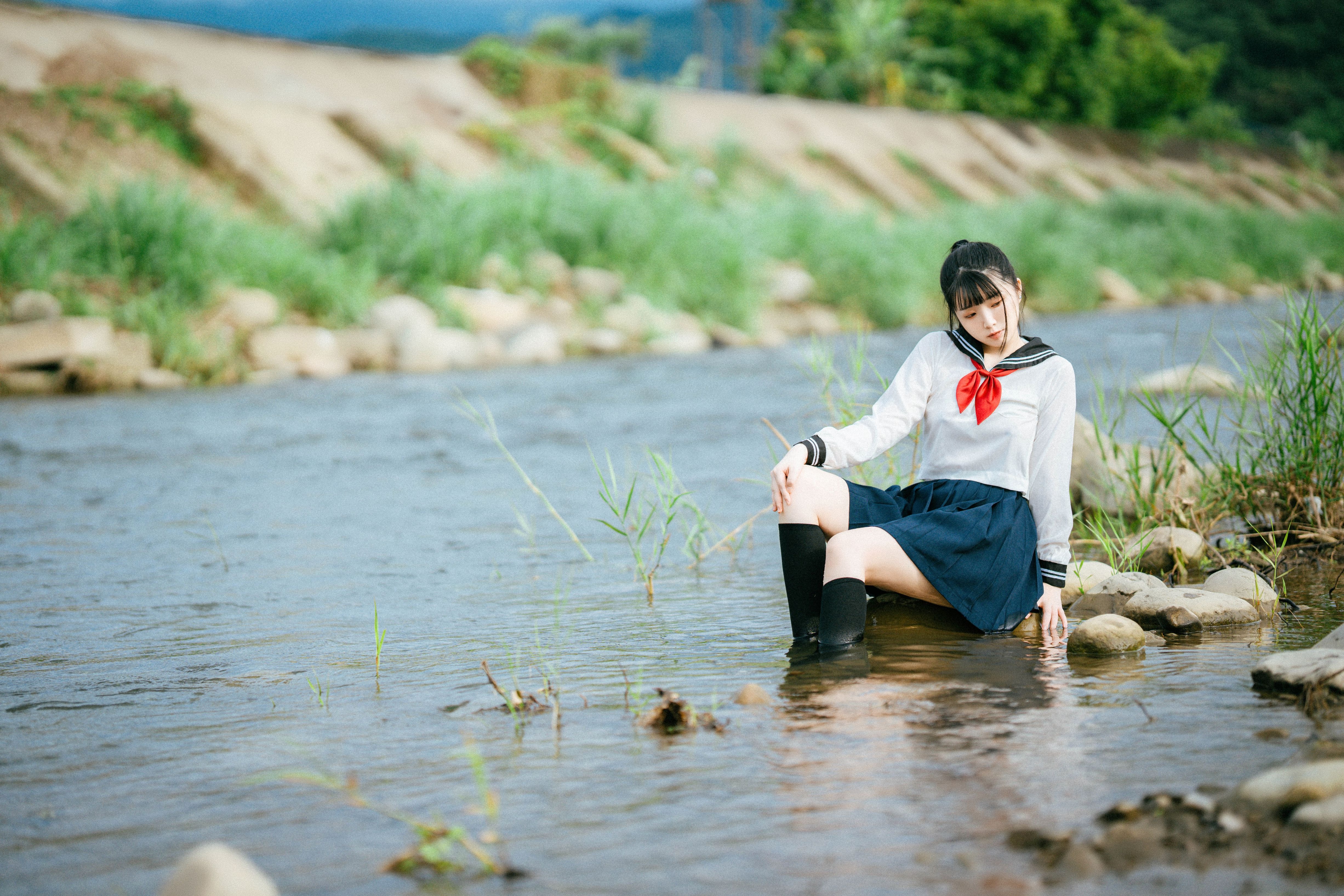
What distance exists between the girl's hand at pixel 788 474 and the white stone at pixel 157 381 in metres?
9.22

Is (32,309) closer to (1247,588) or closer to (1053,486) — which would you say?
(1053,486)

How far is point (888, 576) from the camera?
3359 millimetres

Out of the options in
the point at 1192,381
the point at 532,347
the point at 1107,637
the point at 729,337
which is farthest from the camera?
the point at 729,337

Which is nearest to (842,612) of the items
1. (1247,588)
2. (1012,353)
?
(1012,353)

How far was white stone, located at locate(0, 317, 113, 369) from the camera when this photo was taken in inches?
421

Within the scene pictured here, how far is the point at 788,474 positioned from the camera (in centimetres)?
331

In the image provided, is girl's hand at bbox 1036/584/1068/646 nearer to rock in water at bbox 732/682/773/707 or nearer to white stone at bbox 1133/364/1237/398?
rock in water at bbox 732/682/773/707

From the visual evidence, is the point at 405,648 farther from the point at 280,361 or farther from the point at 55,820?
the point at 280,361

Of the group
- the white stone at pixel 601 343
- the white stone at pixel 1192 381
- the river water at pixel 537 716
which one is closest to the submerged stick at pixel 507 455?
the river water at pixel 537 716

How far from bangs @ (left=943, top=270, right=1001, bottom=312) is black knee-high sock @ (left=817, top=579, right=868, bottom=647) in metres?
0.76

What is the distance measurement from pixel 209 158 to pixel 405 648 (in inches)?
569

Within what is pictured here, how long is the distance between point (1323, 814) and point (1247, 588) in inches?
71.2

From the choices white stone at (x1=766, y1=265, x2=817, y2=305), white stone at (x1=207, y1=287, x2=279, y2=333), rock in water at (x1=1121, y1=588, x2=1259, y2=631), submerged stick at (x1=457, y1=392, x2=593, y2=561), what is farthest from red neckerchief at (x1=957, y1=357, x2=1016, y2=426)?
white stone at (x1=766, y1=265, x2=817, y2=305)

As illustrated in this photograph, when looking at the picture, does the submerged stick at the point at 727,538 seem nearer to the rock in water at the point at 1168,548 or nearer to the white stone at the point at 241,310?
the rock in water at the point at 1168,548
